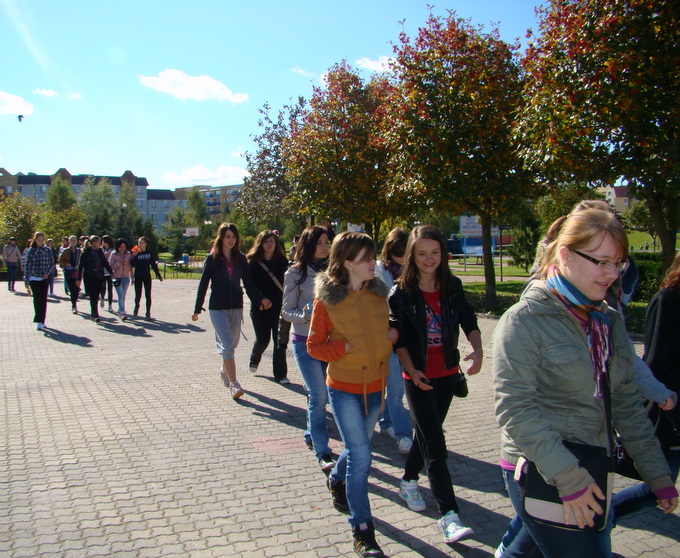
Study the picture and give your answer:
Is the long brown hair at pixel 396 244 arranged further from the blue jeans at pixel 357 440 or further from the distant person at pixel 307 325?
the blue jeans at pixel 357 440

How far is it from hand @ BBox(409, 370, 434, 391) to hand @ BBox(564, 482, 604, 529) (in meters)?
1.43

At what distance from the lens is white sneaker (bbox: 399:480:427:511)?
3832 millimetres

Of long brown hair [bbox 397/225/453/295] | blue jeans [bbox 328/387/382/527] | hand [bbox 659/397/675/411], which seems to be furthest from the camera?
long brown hair [bbox 397/225/453/295]

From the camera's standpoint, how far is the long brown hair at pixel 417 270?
11.9ft

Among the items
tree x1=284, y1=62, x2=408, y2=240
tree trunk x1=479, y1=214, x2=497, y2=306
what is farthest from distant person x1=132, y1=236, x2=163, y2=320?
tree trunk x1=479, y1=214, x2=497, y2=306

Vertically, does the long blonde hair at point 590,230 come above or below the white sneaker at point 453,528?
above

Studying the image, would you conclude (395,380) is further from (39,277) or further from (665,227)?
(39,277)

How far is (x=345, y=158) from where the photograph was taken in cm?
1755

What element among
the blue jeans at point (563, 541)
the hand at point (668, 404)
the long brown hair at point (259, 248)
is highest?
the long brown hair at point (259, 248)

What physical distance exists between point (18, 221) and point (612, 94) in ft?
116

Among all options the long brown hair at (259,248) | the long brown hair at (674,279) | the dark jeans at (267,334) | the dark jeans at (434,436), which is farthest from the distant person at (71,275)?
the long brown hair at (674,279)

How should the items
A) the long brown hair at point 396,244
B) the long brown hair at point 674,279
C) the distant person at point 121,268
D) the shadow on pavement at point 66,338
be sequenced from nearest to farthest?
1. the long brown hair at point 674,279
2. the long brown hair at point 396,244
3. the shadow on pavement at point 66,338
4. the distant person at point 121,268

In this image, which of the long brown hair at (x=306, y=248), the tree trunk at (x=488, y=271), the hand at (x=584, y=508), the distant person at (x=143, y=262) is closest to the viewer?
the hand at (x=584, y=508)

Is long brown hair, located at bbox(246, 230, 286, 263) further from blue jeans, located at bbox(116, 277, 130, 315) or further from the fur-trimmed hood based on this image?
blue jeans, located at bbox(116, 277, 130, 315)
